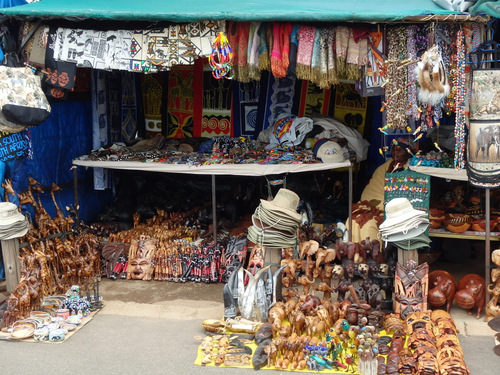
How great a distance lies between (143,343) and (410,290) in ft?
Result: 9.40

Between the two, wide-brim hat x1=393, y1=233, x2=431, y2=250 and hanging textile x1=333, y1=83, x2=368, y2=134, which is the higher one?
hanging textile x1=333, y1=83, x2=368, y2=134

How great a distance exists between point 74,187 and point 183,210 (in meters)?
1.78

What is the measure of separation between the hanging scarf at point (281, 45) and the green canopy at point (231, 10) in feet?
0.65

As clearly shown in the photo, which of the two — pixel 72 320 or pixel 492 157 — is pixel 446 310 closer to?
pixel 492 157

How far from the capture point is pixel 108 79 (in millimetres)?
10883

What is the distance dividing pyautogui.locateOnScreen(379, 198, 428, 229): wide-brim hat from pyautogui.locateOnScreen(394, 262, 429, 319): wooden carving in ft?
1.66

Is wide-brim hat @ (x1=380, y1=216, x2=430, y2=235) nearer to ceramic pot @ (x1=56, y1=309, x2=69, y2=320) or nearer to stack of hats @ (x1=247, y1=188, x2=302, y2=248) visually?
stack of hats @ (x1=247, y1=188, x2=302, y2=248)

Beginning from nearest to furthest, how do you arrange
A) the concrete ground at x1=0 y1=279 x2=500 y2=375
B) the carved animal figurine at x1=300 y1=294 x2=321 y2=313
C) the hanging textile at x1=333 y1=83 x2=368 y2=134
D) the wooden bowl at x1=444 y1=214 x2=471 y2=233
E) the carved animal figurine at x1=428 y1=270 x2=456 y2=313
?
1. the concrete ground at x1=0 y1=279 x2=500 y2=375
2. the carved animal figurine at x1=300 y1=294 x2=321 y2=313
3. the carved animal figurine at x1=428 y1=270 x2=456 y2=313
4. the wooden bowl at x1=444 y1=214 x2=471 y2=233
5. the hanging textile at x1=333 y1=83 x2=368 y2=134

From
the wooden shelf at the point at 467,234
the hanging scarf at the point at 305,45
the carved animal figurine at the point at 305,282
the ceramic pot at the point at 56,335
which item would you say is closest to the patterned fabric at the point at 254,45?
the hanging scarf at the point at 305,45

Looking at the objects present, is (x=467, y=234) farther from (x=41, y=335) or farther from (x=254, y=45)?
(x=41, y=335)

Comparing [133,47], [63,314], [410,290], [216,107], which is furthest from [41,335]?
[216,107]

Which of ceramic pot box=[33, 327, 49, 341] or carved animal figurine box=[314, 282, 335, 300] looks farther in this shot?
carved animal figurine box=[314, 282, 335, 300]

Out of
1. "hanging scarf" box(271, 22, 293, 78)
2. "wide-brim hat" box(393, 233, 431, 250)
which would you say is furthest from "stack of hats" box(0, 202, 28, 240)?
"wide-brim hat" box(393, 233, 431, 250)

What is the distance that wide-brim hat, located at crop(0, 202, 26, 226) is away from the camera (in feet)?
26.4
